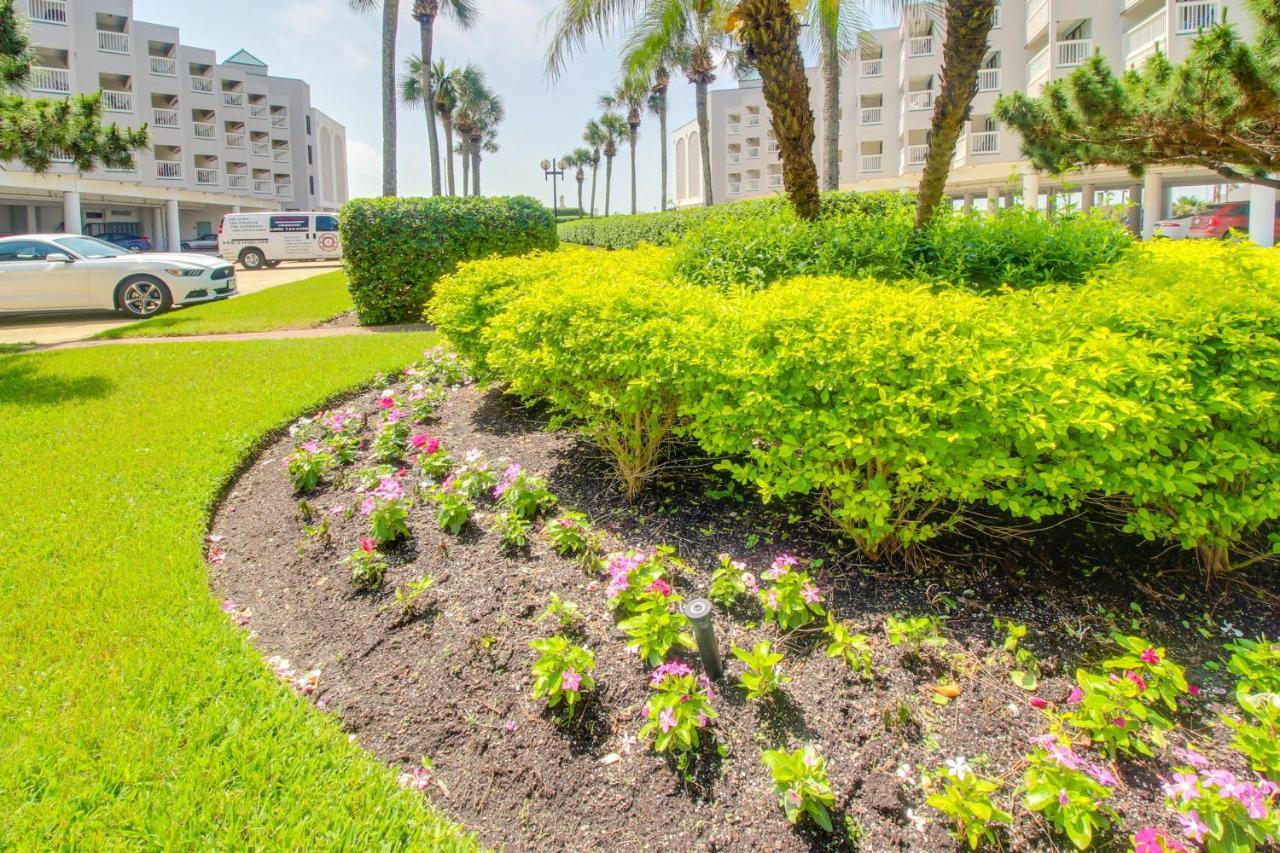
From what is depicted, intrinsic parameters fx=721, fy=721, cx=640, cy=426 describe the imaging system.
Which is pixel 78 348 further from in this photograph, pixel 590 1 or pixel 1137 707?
pixel 1137 707

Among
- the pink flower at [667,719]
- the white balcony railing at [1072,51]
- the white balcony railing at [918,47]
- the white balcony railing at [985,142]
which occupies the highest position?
the white balcony railing at [918,47]

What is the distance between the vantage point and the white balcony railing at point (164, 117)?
36.0 m

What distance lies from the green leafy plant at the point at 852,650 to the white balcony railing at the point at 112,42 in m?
43.4

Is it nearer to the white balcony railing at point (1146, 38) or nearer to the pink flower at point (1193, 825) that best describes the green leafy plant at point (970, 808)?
the pink flower at point (1193, 825)

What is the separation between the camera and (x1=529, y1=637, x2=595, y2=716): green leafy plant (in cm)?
241

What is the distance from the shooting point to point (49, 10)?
1221 inches

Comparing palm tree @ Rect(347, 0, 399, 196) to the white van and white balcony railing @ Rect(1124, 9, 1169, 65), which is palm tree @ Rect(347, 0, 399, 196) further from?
white balcony railing @ Rect(1124, 9, 1169, 65)

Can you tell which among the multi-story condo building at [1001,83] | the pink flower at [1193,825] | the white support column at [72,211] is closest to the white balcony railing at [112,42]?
the white support column at [72,211]

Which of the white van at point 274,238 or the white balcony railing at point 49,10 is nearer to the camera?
the white van at point 274,238

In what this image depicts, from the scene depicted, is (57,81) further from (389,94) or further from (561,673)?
(561,673)

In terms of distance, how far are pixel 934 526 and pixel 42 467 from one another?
5.34 metres

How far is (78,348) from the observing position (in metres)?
8.94

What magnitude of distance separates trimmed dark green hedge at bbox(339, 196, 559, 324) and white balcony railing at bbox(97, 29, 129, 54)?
3315 cm

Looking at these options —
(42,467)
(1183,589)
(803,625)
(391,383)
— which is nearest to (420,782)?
(803,625)
